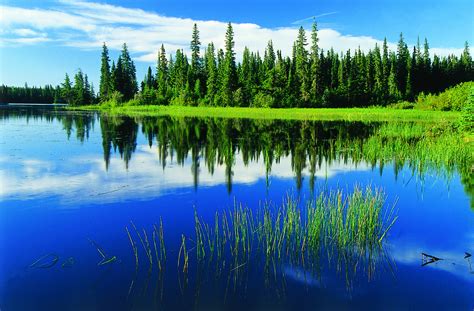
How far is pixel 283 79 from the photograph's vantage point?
2717 inches

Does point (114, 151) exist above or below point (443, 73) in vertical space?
below

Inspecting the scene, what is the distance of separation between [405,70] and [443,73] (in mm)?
13962

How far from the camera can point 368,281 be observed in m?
6.60

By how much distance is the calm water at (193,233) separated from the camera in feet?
19.9

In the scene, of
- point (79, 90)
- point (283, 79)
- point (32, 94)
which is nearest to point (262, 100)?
point (283, 79)

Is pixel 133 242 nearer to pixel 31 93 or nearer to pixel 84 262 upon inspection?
pixel 84 262

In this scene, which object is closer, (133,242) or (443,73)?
(133,242)

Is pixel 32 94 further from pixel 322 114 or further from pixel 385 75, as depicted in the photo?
pixel 322 114

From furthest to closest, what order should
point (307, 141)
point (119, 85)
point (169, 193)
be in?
point (119, 85) < point (307, 141) < point (169, 193)

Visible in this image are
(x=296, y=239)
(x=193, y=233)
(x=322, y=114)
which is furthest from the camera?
(x=322, y=114)

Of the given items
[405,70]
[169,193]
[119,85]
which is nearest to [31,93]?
[119,85]

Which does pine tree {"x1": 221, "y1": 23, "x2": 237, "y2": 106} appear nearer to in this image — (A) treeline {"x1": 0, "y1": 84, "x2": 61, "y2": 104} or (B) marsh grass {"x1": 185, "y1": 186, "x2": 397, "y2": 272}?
(B) marsh grass {"x1": 185, "y1": 186, "x2": 397, "y2": 272}

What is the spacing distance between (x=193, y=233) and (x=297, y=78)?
217 feet

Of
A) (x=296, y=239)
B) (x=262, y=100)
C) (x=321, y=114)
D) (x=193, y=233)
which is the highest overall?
(x=262, y=100)
